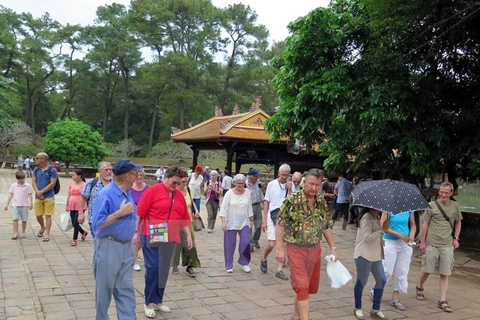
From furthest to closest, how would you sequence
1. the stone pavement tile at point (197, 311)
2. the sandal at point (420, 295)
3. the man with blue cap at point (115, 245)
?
the sandal at point (420, 295)
the stone pavement tile at point (197, 311)
the man with blue cap at point (115, 245)

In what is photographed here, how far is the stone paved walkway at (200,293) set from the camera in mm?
4637

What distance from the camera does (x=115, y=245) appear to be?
11.7 ft

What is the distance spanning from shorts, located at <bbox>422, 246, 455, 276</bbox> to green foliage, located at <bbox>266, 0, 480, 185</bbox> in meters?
2.80

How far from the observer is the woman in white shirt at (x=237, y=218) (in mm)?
6398

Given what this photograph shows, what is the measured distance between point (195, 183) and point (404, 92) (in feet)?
16.1

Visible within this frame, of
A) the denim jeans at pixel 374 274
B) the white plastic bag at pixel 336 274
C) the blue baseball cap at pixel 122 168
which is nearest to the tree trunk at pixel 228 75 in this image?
the denim jeans at pixel 374 274

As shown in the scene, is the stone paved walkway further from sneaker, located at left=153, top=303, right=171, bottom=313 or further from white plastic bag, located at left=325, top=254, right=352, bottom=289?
white plastic bag, located at left=325, top=254, right=352, bottom=289

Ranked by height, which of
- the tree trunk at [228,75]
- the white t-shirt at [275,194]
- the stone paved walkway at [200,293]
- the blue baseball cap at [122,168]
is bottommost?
the stone paved walkway at [200,293]

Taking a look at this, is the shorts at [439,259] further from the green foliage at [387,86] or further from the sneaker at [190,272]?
the sneaker at [190,272]

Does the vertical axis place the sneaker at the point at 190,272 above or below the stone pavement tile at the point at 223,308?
above

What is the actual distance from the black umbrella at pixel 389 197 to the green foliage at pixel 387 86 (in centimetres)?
322

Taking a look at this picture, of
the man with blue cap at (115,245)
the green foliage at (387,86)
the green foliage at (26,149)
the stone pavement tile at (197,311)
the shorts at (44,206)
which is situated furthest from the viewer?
the green foliage at (26,149)

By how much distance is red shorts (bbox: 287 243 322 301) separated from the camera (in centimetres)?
397

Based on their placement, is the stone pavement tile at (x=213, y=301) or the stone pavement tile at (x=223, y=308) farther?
the stone pavement tile at (x=213, y=301)
